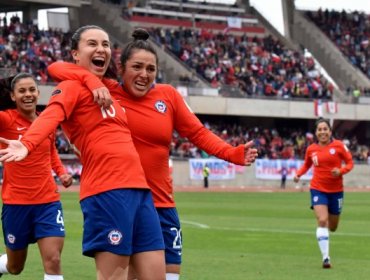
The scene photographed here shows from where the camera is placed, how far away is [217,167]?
5116 centimetres

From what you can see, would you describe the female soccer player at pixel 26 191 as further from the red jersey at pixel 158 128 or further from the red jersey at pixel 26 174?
the red jersey at pixel 158 128

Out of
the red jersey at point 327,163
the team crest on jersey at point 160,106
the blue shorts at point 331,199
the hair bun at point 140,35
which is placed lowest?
the blue shorts at point 331,199

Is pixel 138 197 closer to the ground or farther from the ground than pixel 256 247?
farther from the ground

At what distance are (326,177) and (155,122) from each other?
29.0ft

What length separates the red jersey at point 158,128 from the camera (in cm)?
721

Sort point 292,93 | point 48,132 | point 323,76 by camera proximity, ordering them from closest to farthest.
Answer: point 48,132 < point 292,93 < point 323,76

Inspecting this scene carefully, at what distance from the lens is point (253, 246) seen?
17875mm

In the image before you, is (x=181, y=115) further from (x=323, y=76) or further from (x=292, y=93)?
(x=323, y=76)

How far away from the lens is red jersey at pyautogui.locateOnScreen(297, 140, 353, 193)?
15.6 metres

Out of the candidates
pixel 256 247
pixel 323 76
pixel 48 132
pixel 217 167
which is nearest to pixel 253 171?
pixel 217 167

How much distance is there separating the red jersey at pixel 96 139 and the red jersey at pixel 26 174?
2.95 meters

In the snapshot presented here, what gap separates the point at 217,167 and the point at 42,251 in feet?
137

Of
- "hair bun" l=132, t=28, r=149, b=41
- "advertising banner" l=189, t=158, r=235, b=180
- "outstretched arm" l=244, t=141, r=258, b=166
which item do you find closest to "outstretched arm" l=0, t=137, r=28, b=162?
"hair bun" l=132, t=28, r=149, b=41

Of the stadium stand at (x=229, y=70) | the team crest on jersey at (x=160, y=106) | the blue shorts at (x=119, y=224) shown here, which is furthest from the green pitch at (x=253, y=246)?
the stadium stand at (x=229, y=70)
